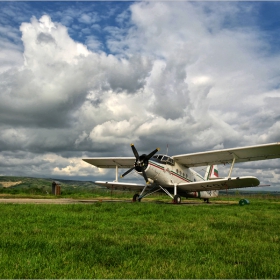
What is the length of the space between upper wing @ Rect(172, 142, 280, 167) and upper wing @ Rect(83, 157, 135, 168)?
440cm

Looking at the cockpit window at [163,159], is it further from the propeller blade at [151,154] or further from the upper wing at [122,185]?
the upper wing at [122,185]

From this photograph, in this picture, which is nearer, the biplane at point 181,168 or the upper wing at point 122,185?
the biplane at point 181,168

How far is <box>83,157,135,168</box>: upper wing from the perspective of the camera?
90.6 feet

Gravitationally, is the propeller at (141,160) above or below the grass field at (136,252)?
above

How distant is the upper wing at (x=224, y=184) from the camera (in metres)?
23.6

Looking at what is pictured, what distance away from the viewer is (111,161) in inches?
1131

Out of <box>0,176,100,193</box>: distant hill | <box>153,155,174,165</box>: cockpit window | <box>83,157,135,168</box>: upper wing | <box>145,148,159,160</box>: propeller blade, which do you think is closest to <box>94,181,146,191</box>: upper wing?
<box>83,157,135,168</box>: upper wing

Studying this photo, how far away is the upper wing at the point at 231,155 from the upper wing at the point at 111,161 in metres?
4.40

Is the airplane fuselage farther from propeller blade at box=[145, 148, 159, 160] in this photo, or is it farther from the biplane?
propeller blade at box=[145, 148, 159, 160]

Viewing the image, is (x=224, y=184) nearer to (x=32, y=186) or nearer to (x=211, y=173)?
(x=211, y=173)

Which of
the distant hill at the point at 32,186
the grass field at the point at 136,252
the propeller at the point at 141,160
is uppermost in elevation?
the propeller at the point at 141,160

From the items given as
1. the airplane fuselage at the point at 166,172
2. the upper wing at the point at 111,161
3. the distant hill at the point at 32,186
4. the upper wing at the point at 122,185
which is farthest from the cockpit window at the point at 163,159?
the distant hill at the point at 32,186

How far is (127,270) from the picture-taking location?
15.0 feet

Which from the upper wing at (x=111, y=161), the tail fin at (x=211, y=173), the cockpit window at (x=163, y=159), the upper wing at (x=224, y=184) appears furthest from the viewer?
the tail fin at (x=211, y=173)
